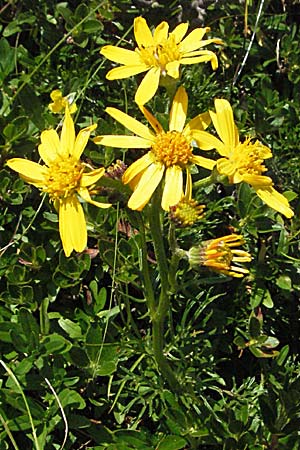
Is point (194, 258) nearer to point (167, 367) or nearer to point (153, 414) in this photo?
point (167, 367)

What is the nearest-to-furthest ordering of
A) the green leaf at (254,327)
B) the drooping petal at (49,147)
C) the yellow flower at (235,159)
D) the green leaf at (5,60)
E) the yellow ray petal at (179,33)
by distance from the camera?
the yellow flower at (235,159) → the drooping petal at (49,147) → the yellow ray petal at (179,33) → the green leaf at (254,327) → the green leaf at (5,60)

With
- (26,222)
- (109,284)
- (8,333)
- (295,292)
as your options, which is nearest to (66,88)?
(26,222)

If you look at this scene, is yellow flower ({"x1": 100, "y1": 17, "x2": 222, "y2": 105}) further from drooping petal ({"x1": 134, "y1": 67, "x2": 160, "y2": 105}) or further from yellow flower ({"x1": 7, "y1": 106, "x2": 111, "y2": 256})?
yellow flower ({"x1": 7, "y1": 106, "x2": 111, "y2": 256})

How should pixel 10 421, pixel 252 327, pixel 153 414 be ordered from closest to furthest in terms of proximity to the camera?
pixel 10 421 → pixel 153 414 → pixel 252 327

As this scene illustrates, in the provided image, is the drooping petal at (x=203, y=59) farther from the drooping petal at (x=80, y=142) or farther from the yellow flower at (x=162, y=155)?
the drooping petal at (x=80, y=142)

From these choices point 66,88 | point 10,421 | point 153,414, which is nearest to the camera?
point 10,421

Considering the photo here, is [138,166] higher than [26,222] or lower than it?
higher

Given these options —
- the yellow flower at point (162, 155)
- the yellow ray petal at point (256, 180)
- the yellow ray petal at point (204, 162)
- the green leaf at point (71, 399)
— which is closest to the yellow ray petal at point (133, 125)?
the yellow flower at point (162, 155)
